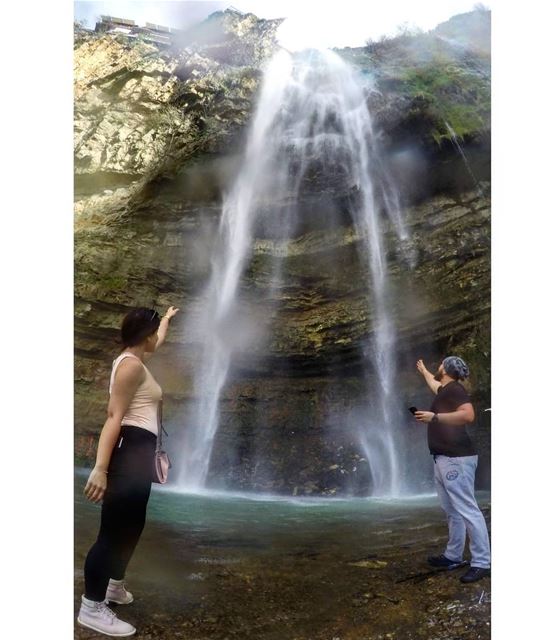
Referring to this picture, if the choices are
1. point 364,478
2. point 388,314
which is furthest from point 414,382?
point 364,478

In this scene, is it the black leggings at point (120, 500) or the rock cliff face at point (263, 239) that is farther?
the rock cliff face at point (263, 239)

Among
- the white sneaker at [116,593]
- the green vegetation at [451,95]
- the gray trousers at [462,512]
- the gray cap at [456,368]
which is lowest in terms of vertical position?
the white sneaker at [116,593]

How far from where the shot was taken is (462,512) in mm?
3877

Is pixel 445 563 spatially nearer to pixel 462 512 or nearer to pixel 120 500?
pixel 462 512

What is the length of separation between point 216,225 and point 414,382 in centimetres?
158

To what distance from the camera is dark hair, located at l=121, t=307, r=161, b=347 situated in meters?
3.87

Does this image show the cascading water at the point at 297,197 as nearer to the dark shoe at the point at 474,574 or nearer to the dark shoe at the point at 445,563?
the dark shoe at the point at 445,563

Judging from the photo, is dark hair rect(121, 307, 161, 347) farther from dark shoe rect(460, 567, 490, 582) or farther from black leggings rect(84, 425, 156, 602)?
dark shoe rect(460, 567, 490, 582)

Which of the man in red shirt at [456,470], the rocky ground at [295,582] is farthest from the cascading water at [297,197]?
the rocky ground at [295,582]

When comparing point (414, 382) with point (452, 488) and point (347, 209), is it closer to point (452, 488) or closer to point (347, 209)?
point (452, 488)

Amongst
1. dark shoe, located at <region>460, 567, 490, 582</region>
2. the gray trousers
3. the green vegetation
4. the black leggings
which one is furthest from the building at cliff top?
dark shoe, located at <region>460, 567, 490, 582</region>

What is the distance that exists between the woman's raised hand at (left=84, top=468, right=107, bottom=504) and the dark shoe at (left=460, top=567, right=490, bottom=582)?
2088 mm

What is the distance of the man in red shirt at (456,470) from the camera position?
387 centimetres

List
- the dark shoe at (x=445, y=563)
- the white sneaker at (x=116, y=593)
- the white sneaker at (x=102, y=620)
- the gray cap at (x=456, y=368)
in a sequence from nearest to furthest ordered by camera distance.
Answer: the white sneaker at (x=102, y=620), the white sneaker at (x=116, y=593), the dark shoe at (x=445, y=563), the gray cap at (x=456, y=368)
